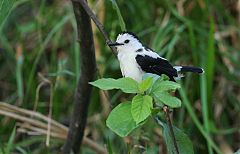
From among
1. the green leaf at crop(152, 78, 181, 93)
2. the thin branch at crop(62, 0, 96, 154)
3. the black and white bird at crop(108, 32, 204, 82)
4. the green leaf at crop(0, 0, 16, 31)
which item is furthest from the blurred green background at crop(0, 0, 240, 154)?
the green leaf at crop(152, 78, 181, 93)

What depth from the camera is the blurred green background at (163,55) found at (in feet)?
8.45

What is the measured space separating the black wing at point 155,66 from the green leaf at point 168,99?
292mm

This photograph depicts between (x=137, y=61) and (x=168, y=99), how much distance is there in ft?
1.16

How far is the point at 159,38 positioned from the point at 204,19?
1.04ft

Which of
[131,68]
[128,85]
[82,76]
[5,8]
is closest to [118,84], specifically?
[128,85]

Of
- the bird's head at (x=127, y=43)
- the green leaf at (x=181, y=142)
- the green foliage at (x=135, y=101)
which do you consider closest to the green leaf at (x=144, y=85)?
the green foliage at (x=135, y=101)

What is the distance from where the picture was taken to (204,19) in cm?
282

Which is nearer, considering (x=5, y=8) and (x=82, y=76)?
(x=5, y=8)

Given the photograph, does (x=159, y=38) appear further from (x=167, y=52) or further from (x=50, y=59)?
(x=50, y=59)

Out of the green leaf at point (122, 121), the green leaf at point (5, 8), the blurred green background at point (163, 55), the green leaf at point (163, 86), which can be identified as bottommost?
the green leaf at point (122, 121)

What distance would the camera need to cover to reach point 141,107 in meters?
1.16

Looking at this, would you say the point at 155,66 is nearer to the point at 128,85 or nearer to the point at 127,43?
the point at 127,43

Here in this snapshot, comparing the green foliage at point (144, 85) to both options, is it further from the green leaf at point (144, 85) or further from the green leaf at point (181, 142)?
the green leaf at point (181, 142)

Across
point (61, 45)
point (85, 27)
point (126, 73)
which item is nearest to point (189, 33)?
point (61, 45)
